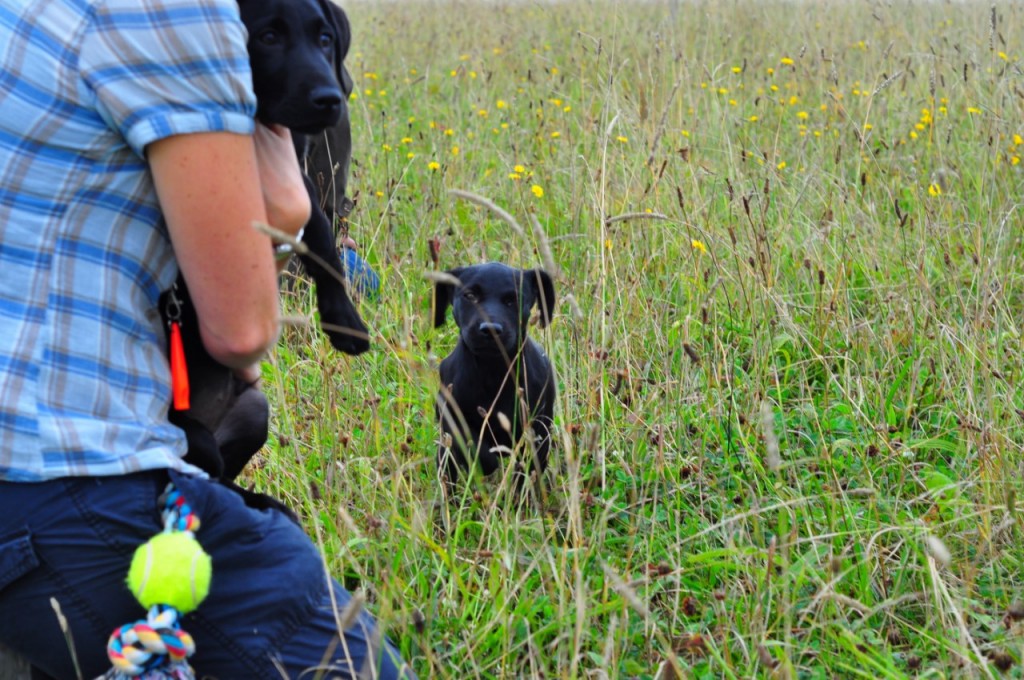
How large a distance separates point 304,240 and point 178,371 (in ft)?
2.37

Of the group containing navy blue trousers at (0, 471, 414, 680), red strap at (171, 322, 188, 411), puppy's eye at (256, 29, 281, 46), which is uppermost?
puppy's eye at (256, 29, 281, 46)

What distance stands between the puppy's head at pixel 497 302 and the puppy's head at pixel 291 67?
120cm

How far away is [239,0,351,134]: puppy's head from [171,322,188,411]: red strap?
0.54 metres

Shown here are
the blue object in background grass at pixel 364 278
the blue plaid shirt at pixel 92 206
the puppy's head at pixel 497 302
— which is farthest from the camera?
the blue object in background grass at pixel 364 278

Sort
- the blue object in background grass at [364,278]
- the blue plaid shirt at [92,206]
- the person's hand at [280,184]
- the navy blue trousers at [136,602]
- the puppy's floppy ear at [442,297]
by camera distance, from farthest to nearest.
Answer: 1. the blue object in background grass at [364,278]
2. the puppy's floppy ear at [442,297]
3. the person's hand at [280,184]
4. the navy blue trousers at [136,602]
5. the blue plaid shirt at [92,206]

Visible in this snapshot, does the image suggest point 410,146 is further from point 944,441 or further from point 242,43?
point 242,43

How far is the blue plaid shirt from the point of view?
156 cm

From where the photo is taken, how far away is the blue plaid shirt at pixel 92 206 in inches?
61.3

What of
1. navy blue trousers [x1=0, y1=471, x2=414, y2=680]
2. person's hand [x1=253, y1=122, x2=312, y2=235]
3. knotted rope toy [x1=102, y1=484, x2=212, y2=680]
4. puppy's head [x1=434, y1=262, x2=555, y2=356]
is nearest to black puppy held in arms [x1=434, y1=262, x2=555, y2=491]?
puppy's head [x1=434, y1=262, x2=555, y2=356]

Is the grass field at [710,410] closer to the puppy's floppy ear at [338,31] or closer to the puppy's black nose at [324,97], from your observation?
the puppy's black nose at [324,97]

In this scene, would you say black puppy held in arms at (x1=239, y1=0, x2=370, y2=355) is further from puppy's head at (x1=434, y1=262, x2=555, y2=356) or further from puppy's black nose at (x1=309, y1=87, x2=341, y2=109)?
puppy's head at (x1=434, y1=262, x2=555, y2=356)

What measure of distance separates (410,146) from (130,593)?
474cm

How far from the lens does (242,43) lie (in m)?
1.64

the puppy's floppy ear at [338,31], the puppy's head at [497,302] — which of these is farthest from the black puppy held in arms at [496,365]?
the puppy's floppy ear at [338,31]
